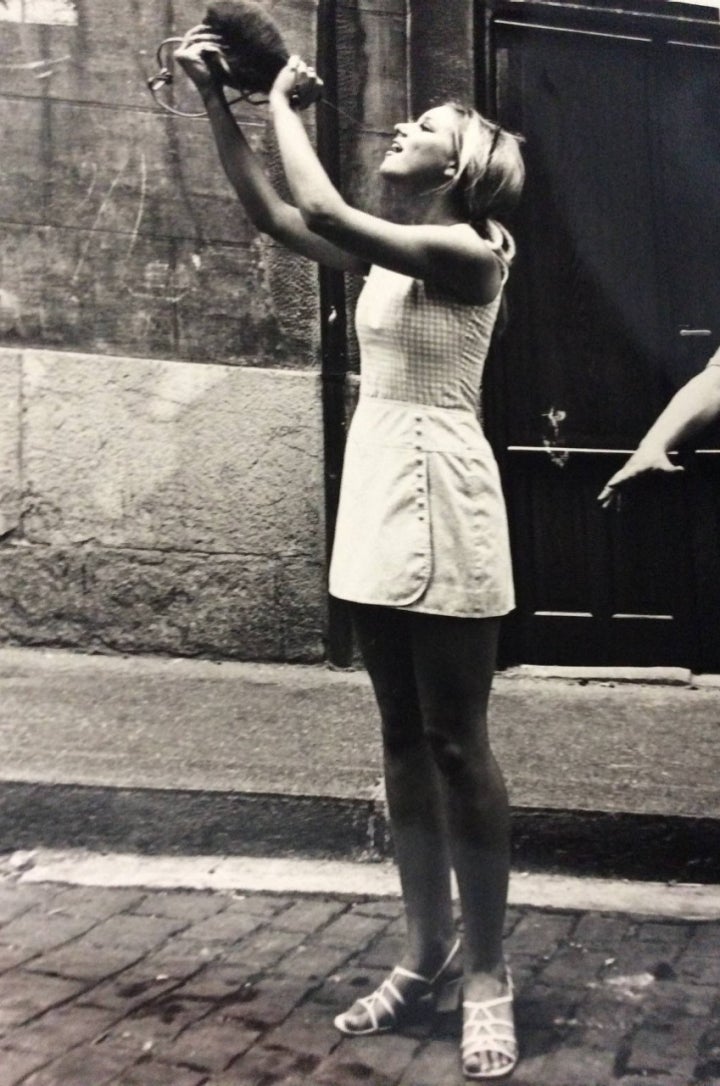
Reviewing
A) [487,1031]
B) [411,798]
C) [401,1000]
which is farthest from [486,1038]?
[411,798]

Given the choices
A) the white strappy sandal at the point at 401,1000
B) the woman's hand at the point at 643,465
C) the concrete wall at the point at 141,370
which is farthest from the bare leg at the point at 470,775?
the concrete wall at the point at 141,370

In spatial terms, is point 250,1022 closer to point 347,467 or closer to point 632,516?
point 347,467

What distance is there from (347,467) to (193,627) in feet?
8.43

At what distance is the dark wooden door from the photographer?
15.8 ft

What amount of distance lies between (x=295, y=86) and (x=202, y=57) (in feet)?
0.74

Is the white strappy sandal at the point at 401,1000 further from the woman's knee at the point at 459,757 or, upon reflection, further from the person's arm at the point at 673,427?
the person's arm at the point at 673,427

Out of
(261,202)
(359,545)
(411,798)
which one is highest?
(261,202)

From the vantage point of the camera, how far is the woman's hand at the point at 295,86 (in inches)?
81.0

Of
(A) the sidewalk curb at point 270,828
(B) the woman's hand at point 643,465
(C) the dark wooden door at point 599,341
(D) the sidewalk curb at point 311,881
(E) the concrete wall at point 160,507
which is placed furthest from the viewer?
(C) the dark wooden door at point 599,341

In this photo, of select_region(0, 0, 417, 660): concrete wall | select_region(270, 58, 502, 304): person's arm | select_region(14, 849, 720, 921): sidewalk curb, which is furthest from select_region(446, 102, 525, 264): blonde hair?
select_region(0, 0, 417, 660): concrete wall

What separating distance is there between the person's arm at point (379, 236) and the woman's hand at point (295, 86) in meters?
0.10

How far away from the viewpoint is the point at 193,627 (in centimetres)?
457

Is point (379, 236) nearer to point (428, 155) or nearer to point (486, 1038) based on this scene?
point (428, 155)

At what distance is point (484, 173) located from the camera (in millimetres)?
2020
